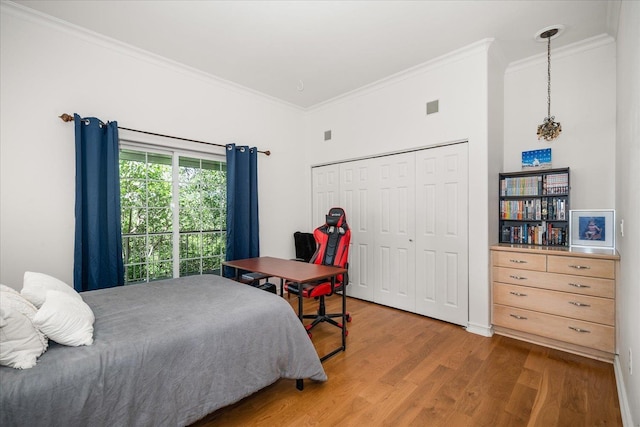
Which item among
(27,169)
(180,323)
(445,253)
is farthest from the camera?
(445,253)

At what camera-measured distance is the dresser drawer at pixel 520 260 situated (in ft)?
9.07

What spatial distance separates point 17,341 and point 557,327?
3760 mm

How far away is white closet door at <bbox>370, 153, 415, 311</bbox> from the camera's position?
3.71m

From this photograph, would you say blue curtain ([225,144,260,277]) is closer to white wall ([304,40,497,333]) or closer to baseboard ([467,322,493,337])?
white wall ([304,40,497,333])

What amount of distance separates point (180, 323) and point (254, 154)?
286 centimetres

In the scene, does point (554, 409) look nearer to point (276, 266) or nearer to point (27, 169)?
point (276, 266)

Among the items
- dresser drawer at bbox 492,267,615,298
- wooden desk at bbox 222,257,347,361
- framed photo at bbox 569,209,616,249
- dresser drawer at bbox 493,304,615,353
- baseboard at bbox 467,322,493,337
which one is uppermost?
framed photo at bbox 569,209,616,249

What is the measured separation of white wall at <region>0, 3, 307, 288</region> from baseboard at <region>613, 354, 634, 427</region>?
14.4 feet

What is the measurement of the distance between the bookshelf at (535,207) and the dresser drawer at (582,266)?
0.45 meters

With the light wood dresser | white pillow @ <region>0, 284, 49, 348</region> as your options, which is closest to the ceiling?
the light wood dresser

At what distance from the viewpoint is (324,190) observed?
473cm

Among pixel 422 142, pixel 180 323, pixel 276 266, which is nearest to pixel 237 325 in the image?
pixel 180 323

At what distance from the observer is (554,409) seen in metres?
1.90

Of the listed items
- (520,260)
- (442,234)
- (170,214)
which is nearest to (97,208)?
(170,214)
